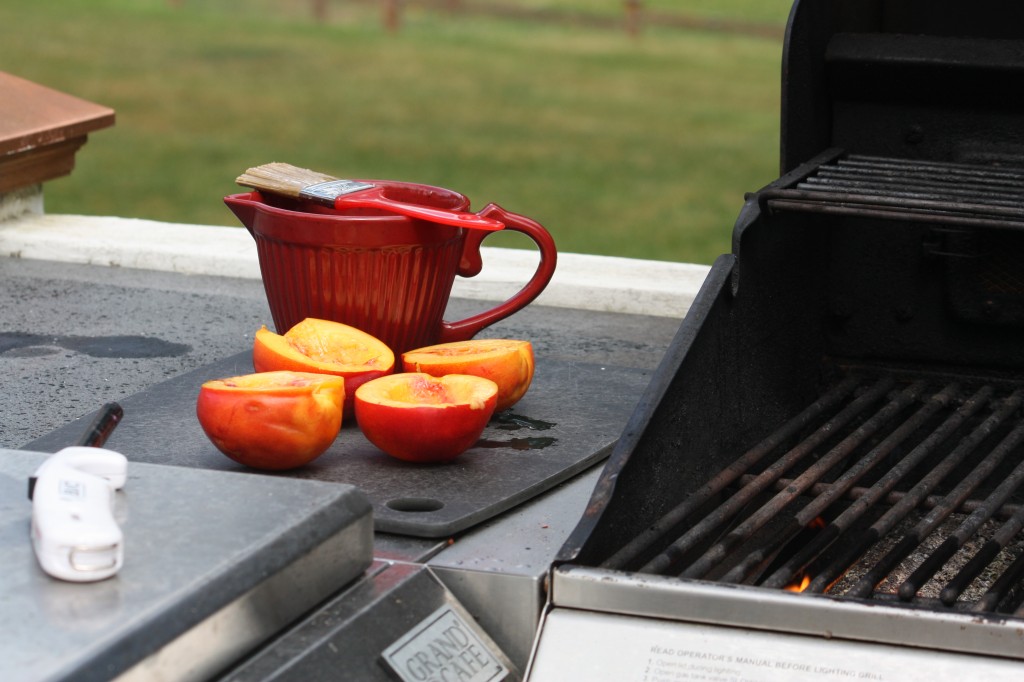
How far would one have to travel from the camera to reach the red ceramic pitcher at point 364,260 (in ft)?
4.41

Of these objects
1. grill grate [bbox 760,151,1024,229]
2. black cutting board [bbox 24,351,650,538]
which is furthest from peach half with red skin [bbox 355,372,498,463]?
grill grate [bbox 760,151,1024,229]

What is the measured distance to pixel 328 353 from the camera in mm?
1332

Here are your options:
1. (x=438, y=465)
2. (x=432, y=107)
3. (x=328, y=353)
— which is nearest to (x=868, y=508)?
(x=438, y=465)

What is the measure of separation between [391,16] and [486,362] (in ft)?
42.2

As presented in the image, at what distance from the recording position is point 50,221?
238 cm

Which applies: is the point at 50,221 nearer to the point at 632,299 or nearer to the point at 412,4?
the point at 632,299

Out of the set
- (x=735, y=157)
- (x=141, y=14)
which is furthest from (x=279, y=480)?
→ (x=141, y=14)

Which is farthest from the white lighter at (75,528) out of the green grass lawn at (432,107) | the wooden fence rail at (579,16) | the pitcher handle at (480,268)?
the wooden fence rail at (579,16)

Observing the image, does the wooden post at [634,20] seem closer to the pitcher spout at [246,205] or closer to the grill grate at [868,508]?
the grill grate at [868,508]

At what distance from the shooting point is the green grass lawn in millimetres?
8672

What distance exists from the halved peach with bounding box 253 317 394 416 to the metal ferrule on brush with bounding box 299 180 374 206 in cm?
12

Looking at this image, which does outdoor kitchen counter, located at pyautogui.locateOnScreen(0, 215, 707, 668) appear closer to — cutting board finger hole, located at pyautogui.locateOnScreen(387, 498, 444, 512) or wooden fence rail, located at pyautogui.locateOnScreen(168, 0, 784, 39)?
cutting board finger hole, located at pyautogui.locateOnScreen(387, 498, 444, 512)

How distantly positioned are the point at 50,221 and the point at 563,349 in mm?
1019

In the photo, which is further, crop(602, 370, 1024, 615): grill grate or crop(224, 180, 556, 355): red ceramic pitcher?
crop(224, 180, 556, 355): red ceramic pitcher
